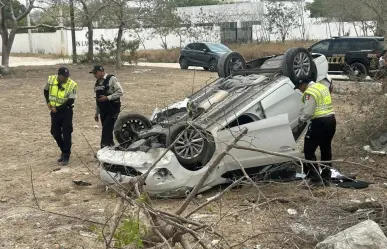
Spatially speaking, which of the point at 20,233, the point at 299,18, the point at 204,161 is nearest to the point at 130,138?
the point at 204,161

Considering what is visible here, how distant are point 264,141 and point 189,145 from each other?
0.91 metres

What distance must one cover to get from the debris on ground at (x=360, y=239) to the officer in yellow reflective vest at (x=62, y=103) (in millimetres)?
4973

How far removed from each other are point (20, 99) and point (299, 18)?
30261 mm

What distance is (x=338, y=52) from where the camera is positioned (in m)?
19.0

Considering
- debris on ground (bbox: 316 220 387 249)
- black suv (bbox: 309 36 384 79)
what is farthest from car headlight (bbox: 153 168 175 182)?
black suv (bbox: 309 36 384 79)

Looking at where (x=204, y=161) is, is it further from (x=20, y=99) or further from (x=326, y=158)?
(x=20, y=99)

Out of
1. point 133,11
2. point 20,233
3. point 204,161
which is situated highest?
point 133,11

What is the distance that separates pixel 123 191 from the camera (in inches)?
160

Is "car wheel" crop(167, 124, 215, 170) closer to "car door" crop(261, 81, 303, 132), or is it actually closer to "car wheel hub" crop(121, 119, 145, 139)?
"car door" crop(261, 81, 303, 132)

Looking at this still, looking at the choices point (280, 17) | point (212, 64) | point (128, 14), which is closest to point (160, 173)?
point (212, 64)

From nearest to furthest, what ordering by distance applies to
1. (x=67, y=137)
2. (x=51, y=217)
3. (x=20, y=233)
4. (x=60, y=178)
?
(x=20, y=233)
(x=51, y=217)
(x=60, y=178)
(x=67, y=137)

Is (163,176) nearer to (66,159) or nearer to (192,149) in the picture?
(192,149)

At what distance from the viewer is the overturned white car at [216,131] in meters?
5.96

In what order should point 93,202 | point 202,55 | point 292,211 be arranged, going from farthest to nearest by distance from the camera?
point 202,55 → point 93,202 → point 292,211
